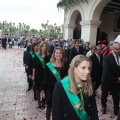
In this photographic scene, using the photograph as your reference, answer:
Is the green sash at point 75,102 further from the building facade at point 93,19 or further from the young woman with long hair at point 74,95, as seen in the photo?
the building facade at point 93,19

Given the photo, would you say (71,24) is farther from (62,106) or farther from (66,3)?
(62,106)

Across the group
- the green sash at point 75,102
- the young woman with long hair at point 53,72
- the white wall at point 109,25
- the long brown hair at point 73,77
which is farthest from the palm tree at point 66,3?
the green sash at point 75,102

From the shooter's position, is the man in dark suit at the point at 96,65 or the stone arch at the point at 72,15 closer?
the man in dark suit at the point at 96,65

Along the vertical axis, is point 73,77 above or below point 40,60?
above

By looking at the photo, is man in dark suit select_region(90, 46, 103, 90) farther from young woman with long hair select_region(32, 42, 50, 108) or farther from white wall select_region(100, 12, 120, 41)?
white wall select_region(100, 12, 120, 41)

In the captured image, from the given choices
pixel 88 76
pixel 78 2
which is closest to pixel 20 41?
pixel 78 2

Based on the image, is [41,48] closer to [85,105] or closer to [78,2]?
[85,105]

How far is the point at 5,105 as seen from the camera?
200 inches

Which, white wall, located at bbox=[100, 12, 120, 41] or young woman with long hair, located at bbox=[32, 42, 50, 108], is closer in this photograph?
young woman with long hair, located at bbox=[32, 42, 50, 108]

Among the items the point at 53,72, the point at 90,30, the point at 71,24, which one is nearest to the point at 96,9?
the point at 90,30

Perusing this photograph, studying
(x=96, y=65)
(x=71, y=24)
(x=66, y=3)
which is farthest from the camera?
(x=71, y=24)

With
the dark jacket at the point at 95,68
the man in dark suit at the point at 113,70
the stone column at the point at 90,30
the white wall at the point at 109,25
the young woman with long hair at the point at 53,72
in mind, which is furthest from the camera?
the white wall at the point at 109,25

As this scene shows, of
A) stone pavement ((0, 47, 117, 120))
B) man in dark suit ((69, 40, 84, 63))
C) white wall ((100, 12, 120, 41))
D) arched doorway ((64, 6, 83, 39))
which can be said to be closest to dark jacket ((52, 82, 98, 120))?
stone pavement ((0, 47, 117, 120))

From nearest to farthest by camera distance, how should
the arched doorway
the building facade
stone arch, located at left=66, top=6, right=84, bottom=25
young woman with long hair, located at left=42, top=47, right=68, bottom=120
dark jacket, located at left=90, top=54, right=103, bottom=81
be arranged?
young woman with long hair, located at left=42, top=47, right=68, bottom=120
dark jacket, located at left=90, top=54, right=103, bottom=81
the building facade
stone arch, located at left=66, top=6, right=84, bottom=25
the arched doorway
